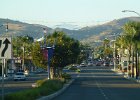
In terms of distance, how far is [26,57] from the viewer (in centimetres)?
13888

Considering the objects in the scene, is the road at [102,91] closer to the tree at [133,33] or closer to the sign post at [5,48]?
the sign post at [5,48]

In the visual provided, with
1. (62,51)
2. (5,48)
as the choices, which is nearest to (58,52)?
(62,51)

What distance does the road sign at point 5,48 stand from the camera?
70.6 ft

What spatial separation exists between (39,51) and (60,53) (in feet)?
10.6

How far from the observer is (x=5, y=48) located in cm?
2173

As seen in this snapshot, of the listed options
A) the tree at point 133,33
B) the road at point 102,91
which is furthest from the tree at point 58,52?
the tree at point 133,33

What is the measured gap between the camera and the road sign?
21516 mm

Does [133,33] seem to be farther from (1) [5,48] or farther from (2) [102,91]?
(1) [5,48]

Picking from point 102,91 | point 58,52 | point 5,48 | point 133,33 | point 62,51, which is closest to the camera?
point 5,48

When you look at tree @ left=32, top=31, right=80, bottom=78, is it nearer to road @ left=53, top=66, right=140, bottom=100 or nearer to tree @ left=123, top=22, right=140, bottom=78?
road @ left=53, top=66, right=140, bottom=100

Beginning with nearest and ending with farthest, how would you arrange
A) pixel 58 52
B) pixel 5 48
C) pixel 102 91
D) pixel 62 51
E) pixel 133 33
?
1. pixel 5 48
2. pixel 102 91
3. pixel 58 52
4. pixel 62 51
5. pixel 133 33

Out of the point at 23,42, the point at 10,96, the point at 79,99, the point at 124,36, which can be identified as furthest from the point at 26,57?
the point at 10,96

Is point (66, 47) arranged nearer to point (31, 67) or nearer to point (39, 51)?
point (39, 51)

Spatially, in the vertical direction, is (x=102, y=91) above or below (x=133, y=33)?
below
